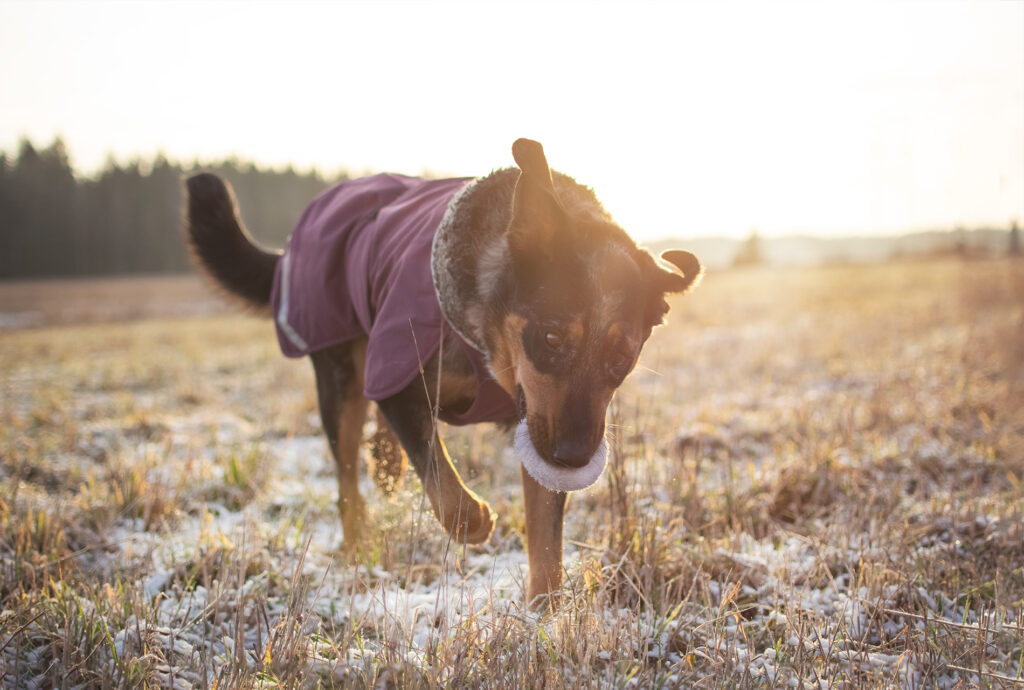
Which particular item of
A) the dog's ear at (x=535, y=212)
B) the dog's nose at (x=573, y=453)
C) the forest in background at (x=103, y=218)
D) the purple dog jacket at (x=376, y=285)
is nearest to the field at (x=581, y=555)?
the dog's nose at (x=573, y=453)

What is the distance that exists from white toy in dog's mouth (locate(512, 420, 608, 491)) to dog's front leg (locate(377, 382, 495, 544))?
→ 1.17 ft

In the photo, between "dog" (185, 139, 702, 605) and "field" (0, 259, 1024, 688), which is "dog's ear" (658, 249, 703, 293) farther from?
"field" (0, 259, 1024, 688)

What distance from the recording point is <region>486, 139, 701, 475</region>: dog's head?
6.61ft

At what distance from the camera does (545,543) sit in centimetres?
249

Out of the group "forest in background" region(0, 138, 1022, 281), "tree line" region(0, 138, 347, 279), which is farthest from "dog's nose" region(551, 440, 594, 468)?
"tree line" region(0, 138, 347, 279)

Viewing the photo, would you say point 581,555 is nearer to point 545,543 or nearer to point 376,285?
point 545,543

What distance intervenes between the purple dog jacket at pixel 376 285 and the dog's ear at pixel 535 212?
0.51 meters

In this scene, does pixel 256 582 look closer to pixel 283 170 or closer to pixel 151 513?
pixel 151 513

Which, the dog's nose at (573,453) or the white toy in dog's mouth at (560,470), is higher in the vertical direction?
the dog's nose at (573,453)

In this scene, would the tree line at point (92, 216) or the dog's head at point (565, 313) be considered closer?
the dog's head at point (565, 313)

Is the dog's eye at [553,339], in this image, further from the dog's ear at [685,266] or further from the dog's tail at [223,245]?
the dog's tail at [223,245]

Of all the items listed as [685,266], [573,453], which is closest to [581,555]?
[573,453]

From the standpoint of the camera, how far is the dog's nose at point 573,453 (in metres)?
1.96

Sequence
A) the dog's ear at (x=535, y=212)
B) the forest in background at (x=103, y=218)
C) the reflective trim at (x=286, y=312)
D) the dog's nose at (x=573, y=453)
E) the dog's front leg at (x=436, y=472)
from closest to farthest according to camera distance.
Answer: the dog's nose at (x=573, y=453), the dog's ear at (x=535, y=212), the dog's front leg at (x=436, y=472), the reflective trim at (x=286, y=312), the forest in background at (x=103, y=218)
